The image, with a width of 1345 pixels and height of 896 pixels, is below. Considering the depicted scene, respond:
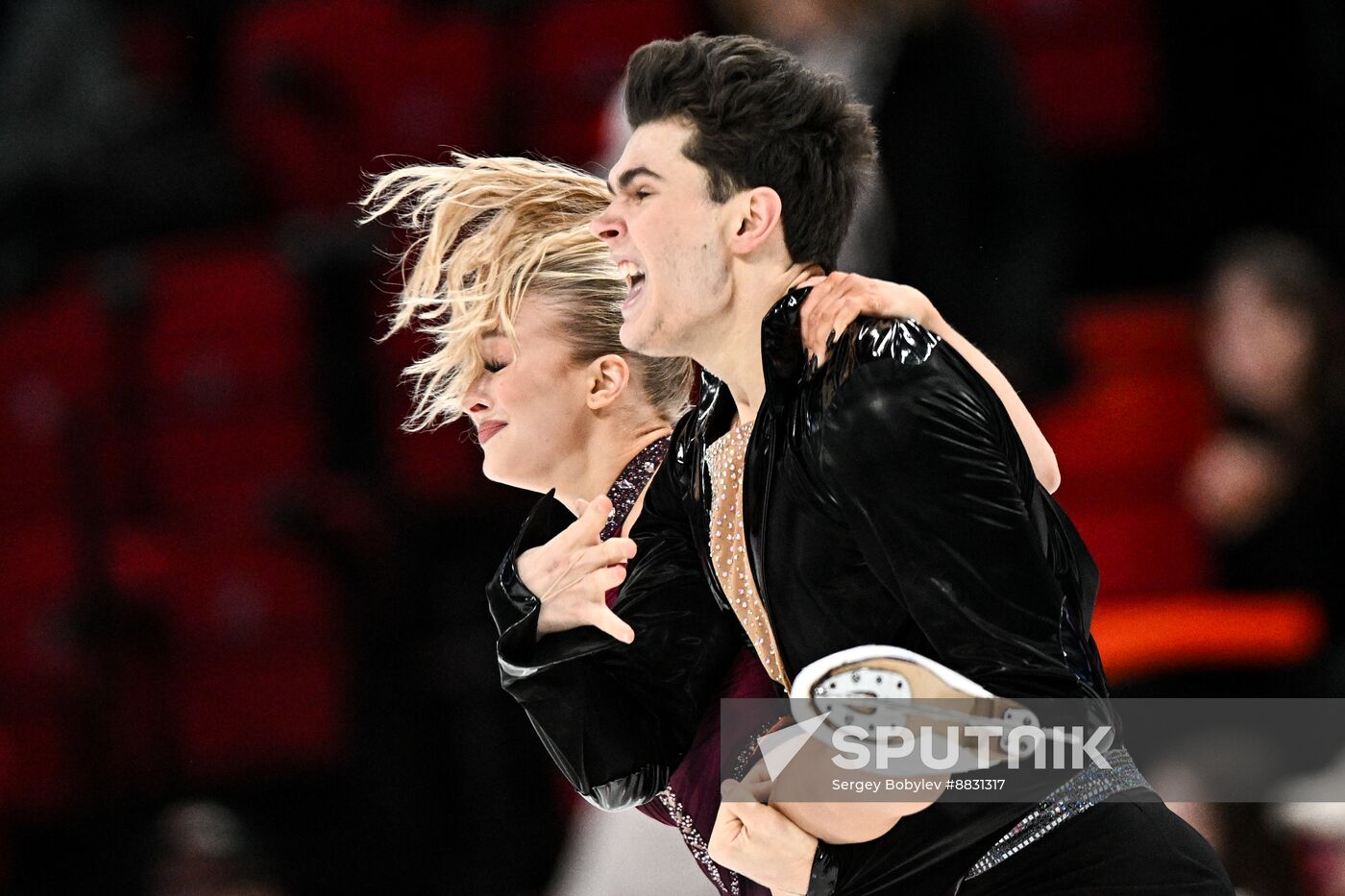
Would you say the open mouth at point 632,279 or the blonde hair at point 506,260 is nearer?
the open mouth at point 632,279

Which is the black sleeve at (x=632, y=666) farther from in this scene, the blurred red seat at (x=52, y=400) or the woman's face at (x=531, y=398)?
the blurred red seat at (x=52, y=400)

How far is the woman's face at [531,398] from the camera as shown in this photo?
2834 mm

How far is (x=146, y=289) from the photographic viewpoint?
19.5 feet

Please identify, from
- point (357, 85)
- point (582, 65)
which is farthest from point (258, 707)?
point (582, 65)

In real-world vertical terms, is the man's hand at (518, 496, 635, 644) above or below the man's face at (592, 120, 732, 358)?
below

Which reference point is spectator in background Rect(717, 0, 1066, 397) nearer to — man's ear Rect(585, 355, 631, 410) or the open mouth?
man's ear Rect(585, 355, 631, 410)

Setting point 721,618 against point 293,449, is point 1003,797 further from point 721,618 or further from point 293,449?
point 293,449

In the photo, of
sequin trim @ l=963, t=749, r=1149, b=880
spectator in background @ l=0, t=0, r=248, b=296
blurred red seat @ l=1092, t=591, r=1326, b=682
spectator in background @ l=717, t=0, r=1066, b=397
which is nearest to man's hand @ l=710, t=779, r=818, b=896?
sequin trim @ l=963, t=749, r=1149, b=880

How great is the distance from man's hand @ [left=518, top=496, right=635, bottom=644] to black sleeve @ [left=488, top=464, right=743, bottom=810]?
25 millimetres

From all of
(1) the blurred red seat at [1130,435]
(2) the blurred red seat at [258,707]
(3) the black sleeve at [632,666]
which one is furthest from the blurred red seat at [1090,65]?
(3) the black sleeve at [632,666]

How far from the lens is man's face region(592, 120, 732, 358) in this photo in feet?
7.76

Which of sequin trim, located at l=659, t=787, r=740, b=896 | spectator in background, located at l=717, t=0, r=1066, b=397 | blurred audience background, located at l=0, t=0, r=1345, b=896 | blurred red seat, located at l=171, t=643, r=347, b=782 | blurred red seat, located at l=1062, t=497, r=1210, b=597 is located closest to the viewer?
sequin trim, located at l=659, t=787, r=740, b=896

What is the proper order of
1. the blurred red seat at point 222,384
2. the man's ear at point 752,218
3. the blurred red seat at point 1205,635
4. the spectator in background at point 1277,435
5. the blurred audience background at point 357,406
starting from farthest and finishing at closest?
the blurred red seat at point 222,384, the blurred audience background at point 357,406, the spectator in background at point 1277,435, the blurred red seat at point 1205,635, the man's ear at point 752,218

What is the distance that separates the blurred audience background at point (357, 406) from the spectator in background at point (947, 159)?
0.36 meters
